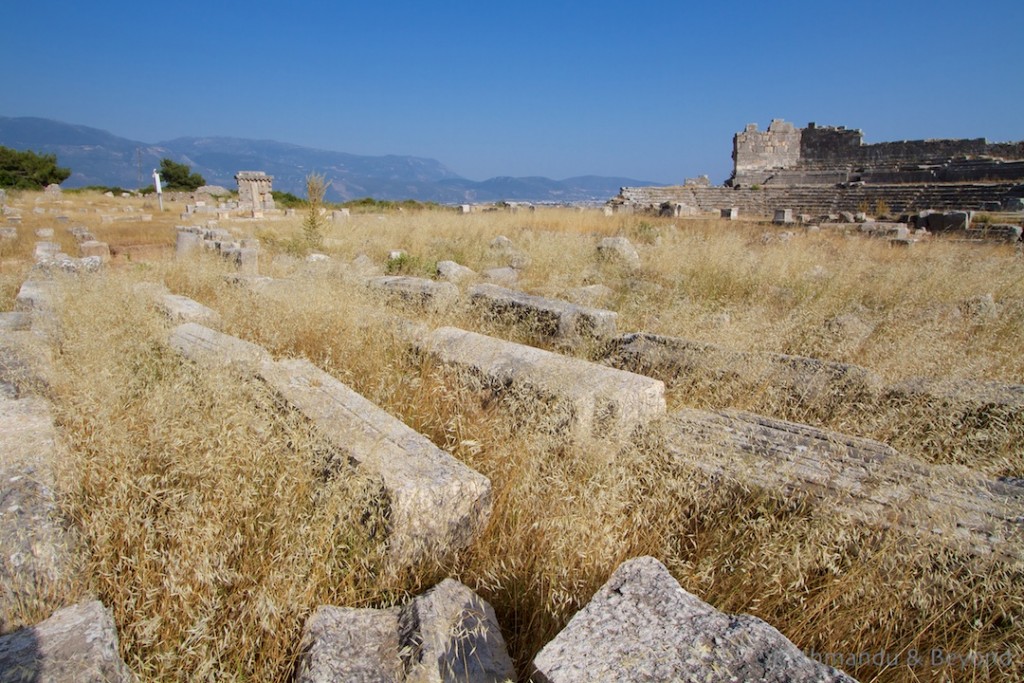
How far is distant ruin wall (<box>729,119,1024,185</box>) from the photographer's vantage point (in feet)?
76.1

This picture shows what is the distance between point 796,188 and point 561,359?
23897mm

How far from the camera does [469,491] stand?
7.07 ft

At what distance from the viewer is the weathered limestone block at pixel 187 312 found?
4.64 m

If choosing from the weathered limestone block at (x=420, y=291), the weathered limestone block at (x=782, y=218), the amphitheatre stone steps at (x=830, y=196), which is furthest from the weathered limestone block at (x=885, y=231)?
the weathered limestone block at (x=420, y=291)

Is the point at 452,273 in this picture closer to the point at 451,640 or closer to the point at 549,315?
the point at 549,315

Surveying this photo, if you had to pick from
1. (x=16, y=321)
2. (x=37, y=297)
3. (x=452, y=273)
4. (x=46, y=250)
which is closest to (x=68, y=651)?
(x=16, y=321)

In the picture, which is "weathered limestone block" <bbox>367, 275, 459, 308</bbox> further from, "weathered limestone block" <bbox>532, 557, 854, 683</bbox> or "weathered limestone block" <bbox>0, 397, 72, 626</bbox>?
"weathered limestone block" <bbox>532, 557, 854, 683</bbox>

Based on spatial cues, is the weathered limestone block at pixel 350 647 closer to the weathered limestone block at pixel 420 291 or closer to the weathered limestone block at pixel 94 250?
the weathered limestone block at pixel 420 291

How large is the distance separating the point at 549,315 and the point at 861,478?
108 inches

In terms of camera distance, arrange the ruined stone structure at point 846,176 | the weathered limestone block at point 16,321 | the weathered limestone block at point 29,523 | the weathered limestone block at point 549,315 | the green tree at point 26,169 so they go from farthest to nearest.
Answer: the green tree at point 26,169 < the ruined stone structure at point 846,176 < the weathered limestone block at point 16,321 < the weathered limestone block at point 549,315 < the weathered limestone block at point 29,523

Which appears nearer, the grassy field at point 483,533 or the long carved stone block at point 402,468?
the grassy field at point 483,533

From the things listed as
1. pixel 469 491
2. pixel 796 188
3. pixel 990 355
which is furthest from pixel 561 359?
pixel 796 188

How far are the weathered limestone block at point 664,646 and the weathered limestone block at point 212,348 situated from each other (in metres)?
2.44

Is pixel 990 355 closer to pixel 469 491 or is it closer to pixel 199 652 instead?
pixel 469 491
